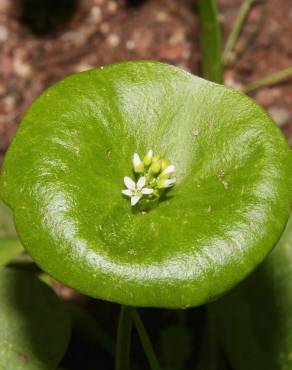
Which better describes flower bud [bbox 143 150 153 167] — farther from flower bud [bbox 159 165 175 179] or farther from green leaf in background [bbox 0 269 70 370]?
green leaf in background [bbox 0 269 70 370]

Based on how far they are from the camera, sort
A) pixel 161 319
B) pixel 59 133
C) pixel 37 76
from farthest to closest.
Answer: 1. pixel 37 76
2. pixel 161 319
3. pixel 59 133

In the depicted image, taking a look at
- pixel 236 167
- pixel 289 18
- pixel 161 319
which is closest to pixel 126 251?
pixel 236 167

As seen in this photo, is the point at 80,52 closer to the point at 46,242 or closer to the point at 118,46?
the point at 118,46

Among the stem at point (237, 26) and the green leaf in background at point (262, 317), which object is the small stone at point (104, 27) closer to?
the stem at point (237, 26)

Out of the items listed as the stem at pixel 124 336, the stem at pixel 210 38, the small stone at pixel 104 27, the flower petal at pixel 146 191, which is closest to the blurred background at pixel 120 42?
the small stone at pixel 104 27

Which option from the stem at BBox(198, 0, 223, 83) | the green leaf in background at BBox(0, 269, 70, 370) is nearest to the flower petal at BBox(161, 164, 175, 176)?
the green leaf in background at BBox(0, 269, 70, 370)

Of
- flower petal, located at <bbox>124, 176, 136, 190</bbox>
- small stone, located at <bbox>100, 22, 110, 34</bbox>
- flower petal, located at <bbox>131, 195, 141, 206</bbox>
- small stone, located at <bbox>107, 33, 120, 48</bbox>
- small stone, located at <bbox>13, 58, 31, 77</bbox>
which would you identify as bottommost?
small stone, located at <bbox>13, 58, 31, 77</bbox>
